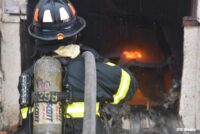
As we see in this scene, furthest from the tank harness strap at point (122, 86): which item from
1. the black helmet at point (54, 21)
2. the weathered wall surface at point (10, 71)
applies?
Result: the weathered wall surface at point (10, 71)

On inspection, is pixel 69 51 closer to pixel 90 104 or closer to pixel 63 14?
pixel 63 14

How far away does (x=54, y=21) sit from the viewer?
3.96 meters

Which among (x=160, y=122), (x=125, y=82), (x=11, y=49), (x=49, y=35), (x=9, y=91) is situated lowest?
(x=160, y=122)

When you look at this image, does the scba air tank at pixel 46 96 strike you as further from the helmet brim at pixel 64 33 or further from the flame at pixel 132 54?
the flame at pixel 132 54

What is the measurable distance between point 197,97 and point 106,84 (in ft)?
11.1

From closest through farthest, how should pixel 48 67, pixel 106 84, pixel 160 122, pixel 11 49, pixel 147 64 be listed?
pixel 48 67 < pixel 106 84 < pixel 11 49 < pixel 160 122 < pixel 147 64

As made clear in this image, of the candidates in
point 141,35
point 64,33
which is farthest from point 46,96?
point 141,35

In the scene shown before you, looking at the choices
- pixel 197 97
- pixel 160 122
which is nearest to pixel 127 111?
pixel 160 122

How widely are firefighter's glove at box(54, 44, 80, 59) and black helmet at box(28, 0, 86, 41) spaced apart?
0.24ft

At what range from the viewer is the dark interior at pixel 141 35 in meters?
8.80

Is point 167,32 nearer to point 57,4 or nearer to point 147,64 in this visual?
point 147,64

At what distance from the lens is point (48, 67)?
145 inches

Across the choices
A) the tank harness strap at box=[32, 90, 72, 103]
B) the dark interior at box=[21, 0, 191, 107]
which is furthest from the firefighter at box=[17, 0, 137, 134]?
the dark interior at box=[21, 0, 191, 107]

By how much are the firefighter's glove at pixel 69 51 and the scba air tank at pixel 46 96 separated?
0.78 feet
